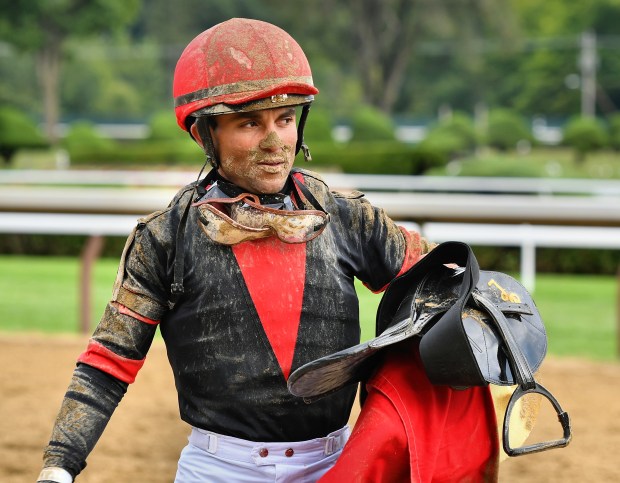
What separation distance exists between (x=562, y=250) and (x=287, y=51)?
28.4 feet

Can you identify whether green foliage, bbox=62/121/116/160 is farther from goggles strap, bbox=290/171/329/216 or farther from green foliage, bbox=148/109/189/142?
goggles strap, bbox=290/171/329/216

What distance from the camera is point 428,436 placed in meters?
2.07

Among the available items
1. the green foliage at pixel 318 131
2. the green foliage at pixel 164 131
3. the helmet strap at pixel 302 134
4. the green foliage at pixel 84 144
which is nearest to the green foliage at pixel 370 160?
the green foliage at pixel 318 131

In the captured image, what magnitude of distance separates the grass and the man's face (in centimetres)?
384

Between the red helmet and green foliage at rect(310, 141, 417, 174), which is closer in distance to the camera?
the red helmet

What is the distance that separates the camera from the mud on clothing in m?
2.30

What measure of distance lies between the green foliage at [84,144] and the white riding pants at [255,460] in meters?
23.9

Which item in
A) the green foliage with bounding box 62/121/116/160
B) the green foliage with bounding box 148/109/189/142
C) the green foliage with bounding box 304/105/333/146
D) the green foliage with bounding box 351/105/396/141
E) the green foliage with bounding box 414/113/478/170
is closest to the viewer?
the green foliage with bounding box 414/113/478/170

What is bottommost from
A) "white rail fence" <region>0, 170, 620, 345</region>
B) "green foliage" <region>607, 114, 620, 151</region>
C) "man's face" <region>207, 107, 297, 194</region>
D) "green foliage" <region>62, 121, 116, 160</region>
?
"green foliage" <region>607, 114, 620, 151</region>

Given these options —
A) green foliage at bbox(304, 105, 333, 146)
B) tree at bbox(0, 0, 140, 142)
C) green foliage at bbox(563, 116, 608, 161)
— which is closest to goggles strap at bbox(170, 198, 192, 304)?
green foliage at bbox(304, 105, 333, 146)

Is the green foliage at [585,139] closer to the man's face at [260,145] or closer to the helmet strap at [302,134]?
the helmet strap at [302,134]

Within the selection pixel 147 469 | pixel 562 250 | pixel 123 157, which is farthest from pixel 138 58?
pixel 147 469

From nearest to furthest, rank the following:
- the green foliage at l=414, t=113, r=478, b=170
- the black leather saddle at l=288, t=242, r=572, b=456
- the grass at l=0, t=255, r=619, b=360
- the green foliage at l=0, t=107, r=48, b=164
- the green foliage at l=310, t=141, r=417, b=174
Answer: the black leather saddle at l=288, t=242, r=572, b=456, the grass at l=0, t=255, r=619, b=360, the green foliage at l=310, t=141, r=417, b=174, the green foliage at l=414, t=113, r=478, b=170, the green foliage at l=0, t=107, r=48, b=164

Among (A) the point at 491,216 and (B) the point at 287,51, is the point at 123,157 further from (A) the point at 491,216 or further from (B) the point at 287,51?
(B) the point at 287,51
